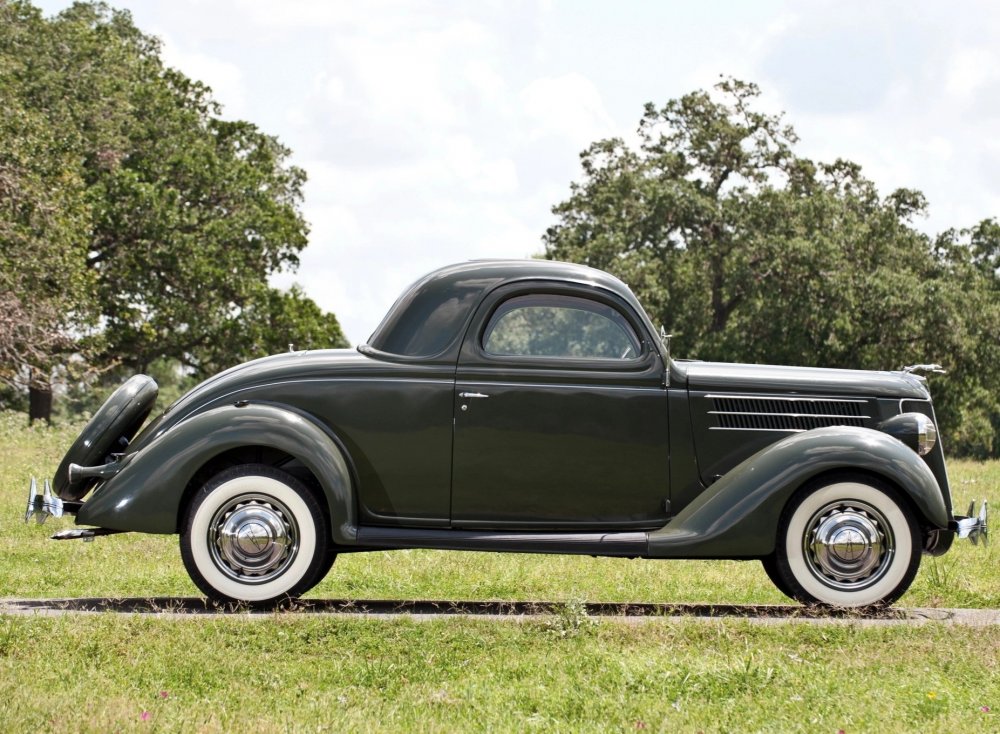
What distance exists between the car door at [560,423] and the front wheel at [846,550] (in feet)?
2.90

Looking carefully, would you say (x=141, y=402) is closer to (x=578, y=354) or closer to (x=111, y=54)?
(x=578, y=354)

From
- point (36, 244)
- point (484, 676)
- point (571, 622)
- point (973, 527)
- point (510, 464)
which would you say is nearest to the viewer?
point (484, 676)

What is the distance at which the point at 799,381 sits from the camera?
864cm

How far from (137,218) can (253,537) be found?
1084 inches

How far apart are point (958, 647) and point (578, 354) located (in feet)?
9.42

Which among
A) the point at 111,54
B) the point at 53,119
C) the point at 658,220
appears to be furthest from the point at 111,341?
the point at 658,220

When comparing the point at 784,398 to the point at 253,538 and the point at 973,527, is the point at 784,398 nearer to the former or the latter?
the point at 973,527

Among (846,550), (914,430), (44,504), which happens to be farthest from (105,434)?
(914,430)

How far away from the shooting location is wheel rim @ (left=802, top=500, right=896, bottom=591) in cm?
820

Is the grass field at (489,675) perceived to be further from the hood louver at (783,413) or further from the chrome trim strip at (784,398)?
the chrome trim strip at (784,398)

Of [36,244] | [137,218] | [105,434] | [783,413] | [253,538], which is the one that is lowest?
[253,538]

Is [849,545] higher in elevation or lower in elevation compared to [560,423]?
lower

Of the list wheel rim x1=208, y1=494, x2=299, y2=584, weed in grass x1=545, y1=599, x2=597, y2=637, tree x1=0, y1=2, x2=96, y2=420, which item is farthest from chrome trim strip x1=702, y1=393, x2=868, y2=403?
tree x1=0, y1=2, x2=96, y2=420

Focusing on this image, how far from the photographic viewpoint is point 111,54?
36.1 meters
